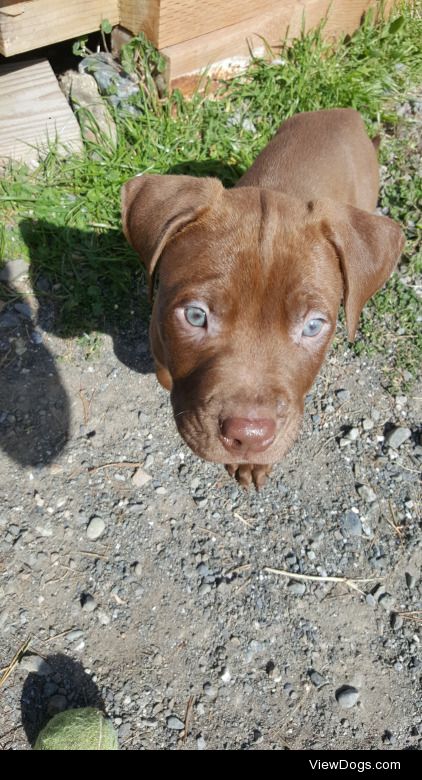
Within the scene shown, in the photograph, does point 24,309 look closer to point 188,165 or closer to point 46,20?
point 188,165

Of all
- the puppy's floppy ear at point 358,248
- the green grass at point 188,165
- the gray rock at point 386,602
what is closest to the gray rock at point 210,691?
the gray rock at point 386,602

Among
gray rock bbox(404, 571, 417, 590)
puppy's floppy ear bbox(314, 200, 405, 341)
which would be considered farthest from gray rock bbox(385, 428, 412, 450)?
puppy's floppy ear bbox(314, 200, 405, 341)

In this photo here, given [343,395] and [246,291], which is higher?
[246,291]

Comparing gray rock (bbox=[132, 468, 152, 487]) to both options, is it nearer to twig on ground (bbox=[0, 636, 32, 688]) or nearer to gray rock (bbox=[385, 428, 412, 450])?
twig on ground (bbox=[0, 636, 32, 688])

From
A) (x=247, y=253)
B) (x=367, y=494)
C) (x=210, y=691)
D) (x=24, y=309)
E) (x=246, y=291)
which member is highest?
(x=247, y=253)

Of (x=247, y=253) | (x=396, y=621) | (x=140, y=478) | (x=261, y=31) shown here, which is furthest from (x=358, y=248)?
(x=261, y=31)

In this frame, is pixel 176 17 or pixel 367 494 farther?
pixel 176 17

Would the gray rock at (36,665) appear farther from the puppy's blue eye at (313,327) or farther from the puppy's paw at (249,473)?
the puppy's blue eye at (313,327)
